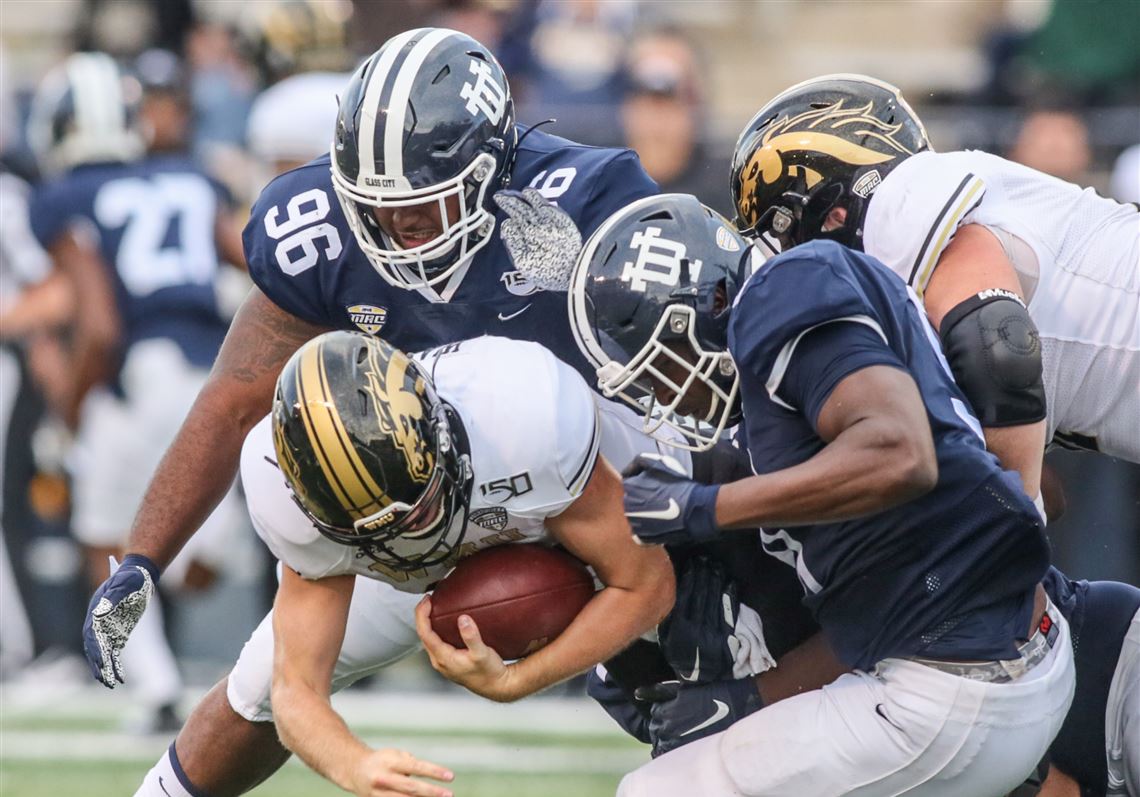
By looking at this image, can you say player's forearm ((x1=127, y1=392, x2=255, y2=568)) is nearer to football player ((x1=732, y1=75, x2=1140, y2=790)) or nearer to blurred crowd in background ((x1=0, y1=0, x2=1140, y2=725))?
football player ((x1=732, y1=75, x2=1140, y2=790))

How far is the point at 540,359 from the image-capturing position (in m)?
3.58

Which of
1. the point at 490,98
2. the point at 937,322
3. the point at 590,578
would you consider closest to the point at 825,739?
the point at 590,578

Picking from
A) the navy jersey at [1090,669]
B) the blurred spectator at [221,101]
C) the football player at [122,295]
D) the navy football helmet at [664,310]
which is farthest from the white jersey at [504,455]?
the blurred spectator at [221,101]

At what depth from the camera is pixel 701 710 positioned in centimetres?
370

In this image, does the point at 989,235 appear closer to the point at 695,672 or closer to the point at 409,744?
the point at 695,672

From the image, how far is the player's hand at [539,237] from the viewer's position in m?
4.06

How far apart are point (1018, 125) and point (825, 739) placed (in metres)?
5.26

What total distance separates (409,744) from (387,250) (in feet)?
8.99

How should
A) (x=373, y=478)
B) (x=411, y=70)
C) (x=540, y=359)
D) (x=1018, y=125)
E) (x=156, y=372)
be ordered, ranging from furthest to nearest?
(x=1018, y=125), (x=156, y=372), (x=411, y=70), (x=540, y=359), (x=373, y=478)

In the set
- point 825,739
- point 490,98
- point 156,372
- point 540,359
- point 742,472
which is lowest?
point 156,372

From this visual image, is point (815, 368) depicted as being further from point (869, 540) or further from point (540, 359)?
point (540, 359)

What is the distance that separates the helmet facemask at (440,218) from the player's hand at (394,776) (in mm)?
1200

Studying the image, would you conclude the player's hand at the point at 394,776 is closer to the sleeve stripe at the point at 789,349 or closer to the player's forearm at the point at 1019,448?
the sleeve stripe at the point at 789,349

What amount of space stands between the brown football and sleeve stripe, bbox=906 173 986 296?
3.11 ft
